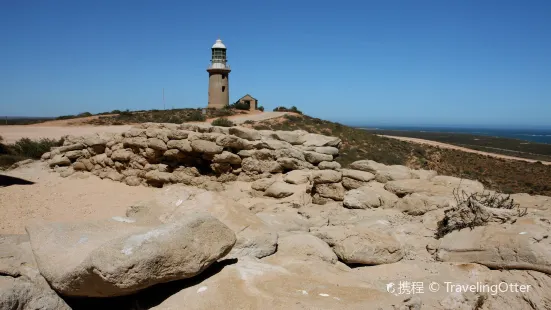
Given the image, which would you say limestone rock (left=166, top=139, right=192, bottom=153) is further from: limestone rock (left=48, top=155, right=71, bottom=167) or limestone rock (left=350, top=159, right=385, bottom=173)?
limestone rock (left=350, top=159, right=385, bottom=173)

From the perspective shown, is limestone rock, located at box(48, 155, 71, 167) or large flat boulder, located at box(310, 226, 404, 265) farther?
limestone rock, located at box(48, 155, 71, 167)

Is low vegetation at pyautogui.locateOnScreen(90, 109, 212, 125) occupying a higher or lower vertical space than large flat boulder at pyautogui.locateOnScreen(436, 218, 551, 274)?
higher

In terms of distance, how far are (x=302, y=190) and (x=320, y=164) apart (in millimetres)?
1706

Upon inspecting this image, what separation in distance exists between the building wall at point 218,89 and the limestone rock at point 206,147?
2938 centimetres

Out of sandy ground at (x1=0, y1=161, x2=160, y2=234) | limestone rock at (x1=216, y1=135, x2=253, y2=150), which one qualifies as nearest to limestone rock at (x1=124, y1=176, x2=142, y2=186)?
sandy ground at (x1=0, y1=161, x2=160, y2=234)

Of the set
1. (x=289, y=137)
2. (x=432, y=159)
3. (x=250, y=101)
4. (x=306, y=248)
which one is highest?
(x=250, y=101)

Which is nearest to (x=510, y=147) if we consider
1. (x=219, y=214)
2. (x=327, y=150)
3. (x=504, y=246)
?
(x=327, y=150)

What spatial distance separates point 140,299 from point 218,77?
3634 cm

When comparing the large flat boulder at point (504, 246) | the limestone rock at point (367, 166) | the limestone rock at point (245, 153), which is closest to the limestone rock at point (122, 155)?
the limestone rock at point (245, 153)

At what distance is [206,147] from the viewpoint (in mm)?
9867

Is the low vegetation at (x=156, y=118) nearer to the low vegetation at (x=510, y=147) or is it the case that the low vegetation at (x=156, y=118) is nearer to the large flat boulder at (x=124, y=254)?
the large flat boulder at (x=124, y=254)

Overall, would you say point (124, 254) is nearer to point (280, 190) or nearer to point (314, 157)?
point (280, 190)

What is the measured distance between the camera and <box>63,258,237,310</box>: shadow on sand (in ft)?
12.1

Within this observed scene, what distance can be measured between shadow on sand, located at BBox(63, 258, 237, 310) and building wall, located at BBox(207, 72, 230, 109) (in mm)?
35698
